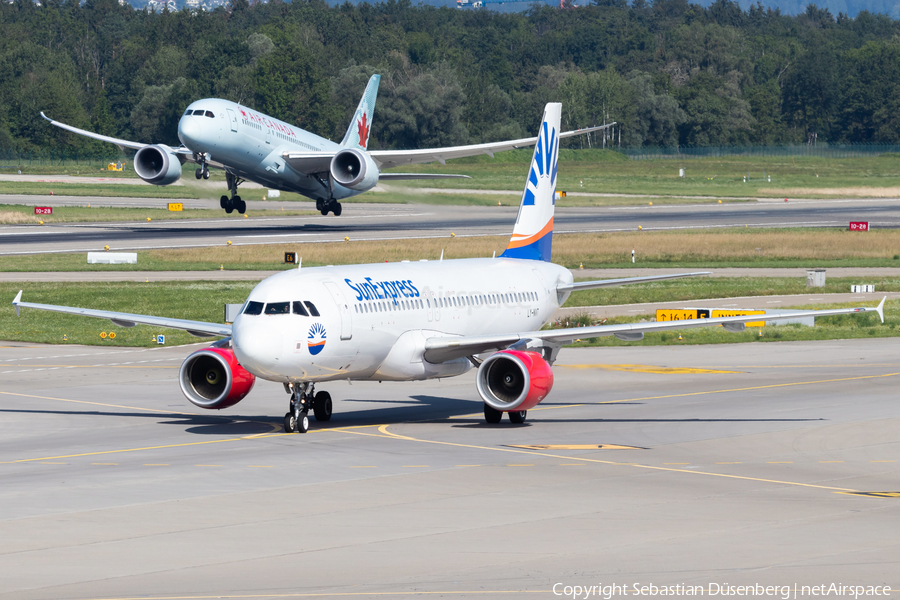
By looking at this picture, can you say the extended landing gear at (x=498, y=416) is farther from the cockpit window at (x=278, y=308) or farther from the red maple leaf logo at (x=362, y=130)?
the red maple leaf logo at (x=362, y=130)

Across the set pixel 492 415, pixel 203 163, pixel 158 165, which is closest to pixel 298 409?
pixel 492 415

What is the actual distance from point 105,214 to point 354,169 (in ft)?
139

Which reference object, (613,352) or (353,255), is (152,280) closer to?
(353,255)

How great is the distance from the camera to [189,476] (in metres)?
25.8

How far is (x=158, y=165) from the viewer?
88438 millimetres

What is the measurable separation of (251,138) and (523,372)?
5680cm

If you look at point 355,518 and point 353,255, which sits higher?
point 353,255

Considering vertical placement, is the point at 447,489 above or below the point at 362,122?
below

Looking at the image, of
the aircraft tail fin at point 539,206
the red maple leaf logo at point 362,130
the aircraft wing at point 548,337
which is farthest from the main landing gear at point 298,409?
the red maple leaf logo at point 362,130

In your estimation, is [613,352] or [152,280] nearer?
[613,352]

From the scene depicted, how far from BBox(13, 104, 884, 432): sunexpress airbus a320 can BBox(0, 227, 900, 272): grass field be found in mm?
40186

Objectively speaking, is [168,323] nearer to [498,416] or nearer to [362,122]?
[498,416]

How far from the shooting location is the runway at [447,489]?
57.7 feet

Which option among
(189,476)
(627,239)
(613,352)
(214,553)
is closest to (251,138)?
(627,239)
